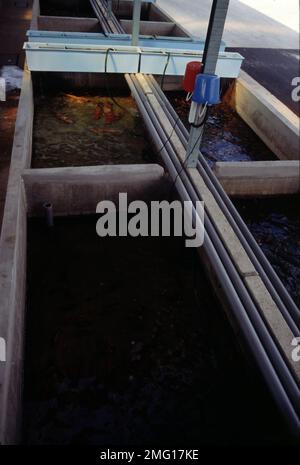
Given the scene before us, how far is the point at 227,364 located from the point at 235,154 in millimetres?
4992

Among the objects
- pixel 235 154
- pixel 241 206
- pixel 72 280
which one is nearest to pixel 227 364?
pixel 72 280

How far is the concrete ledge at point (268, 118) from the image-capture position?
707cm

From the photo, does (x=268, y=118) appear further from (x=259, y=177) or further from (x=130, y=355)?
(x=130, y=355)

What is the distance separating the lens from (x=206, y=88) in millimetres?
4086

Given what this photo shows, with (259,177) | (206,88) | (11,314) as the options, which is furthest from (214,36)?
(11,314)

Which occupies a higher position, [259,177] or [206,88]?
[206,88]

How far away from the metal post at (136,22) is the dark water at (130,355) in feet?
16.1

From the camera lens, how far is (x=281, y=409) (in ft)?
9.23

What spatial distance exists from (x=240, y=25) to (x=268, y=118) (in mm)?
13246

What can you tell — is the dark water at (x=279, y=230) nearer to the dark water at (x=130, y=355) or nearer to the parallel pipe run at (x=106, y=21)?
the dark water at (x=130, y=355)

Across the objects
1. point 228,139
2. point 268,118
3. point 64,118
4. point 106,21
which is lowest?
point 228,139

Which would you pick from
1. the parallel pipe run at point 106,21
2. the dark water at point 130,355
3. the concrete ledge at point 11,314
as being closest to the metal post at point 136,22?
the parallel pipe run at point 106,21
